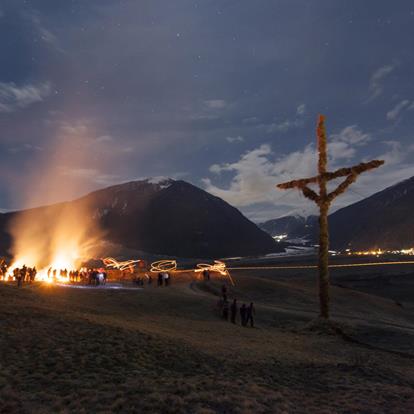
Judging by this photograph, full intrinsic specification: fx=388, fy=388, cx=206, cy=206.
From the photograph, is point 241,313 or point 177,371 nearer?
point 177,371

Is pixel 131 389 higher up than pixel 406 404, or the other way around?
pixel 131 389

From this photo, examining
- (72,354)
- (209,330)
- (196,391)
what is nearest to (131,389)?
(196,391)

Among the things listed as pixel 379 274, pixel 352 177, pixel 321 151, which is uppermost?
pixel 321 151

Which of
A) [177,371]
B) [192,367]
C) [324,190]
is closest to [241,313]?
[324,190]

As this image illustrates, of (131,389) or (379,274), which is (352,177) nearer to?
(131,389)

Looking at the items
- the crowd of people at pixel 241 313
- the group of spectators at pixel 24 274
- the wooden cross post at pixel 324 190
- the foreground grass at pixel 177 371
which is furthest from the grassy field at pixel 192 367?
the group of spectators at pixel 24 274

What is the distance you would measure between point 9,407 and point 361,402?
28.5 ft

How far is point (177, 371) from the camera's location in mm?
12203

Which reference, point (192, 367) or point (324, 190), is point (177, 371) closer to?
point (192, 367)

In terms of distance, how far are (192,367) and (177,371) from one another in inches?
28.7

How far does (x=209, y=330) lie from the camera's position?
22109 mm

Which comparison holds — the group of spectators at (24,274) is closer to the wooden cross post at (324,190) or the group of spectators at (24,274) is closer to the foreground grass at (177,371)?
the foreground grass at (177,371)

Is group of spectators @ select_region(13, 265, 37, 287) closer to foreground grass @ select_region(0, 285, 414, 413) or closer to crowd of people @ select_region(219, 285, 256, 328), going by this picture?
foreground grass @ select_region(0, 285, 414, 413)

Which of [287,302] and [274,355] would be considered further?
[287,302]
